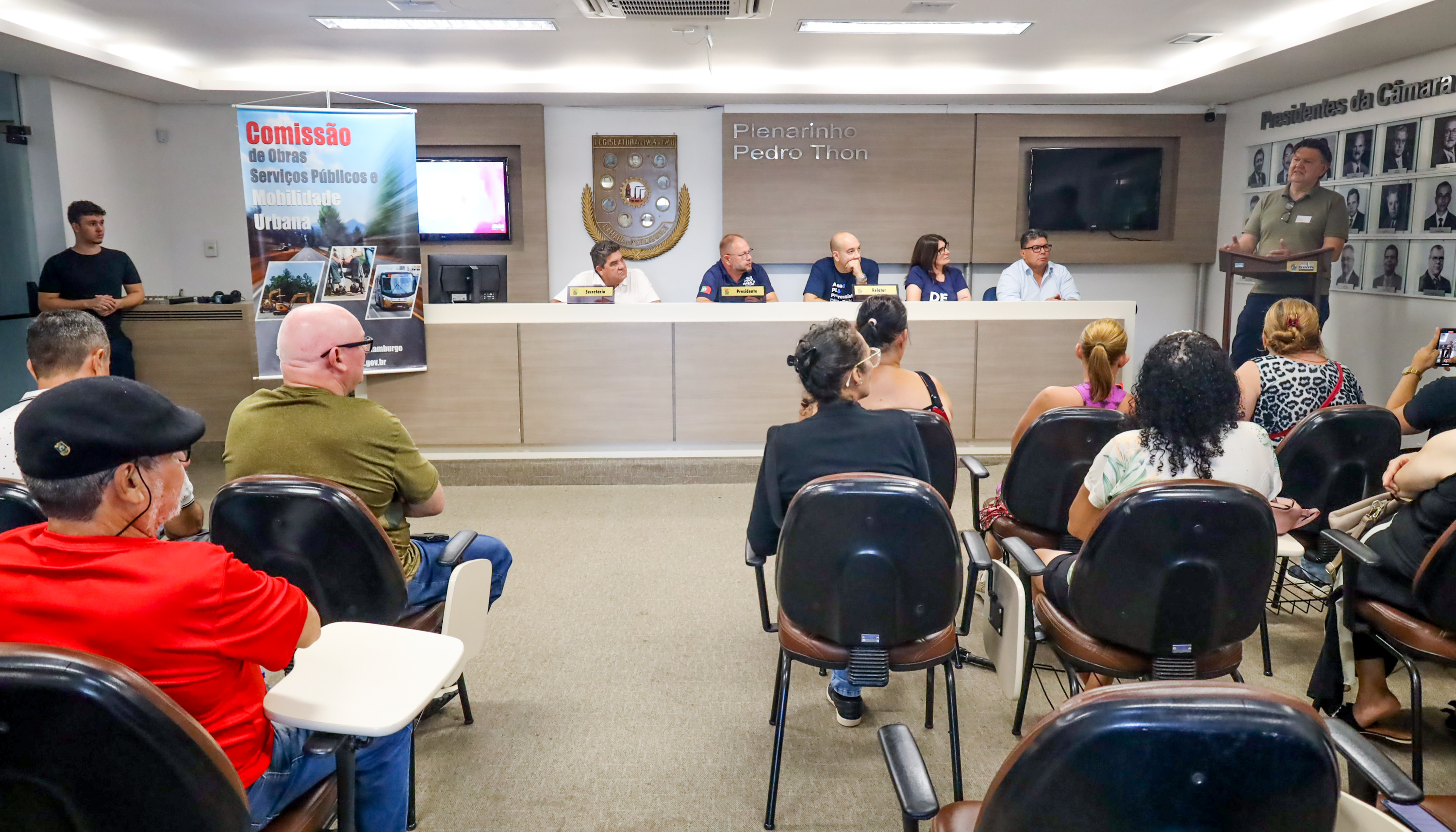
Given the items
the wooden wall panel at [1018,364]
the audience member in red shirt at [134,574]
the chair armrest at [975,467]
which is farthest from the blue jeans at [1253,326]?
the audience member in red shirt at [134,574]

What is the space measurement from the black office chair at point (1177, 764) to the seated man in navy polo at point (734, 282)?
180 inches

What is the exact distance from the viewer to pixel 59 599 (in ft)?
3.94

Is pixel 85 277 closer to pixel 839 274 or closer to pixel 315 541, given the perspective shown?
pixel 839 274

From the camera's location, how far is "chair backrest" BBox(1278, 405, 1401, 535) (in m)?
2.76

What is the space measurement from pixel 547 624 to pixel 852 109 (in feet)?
18.1

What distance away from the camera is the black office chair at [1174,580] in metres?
1.84

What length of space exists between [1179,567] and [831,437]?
0.81m

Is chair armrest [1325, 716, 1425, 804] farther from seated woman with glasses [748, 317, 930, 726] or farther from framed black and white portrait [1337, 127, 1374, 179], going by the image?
framed black and white portrait [1337, 127, 1374, 179]

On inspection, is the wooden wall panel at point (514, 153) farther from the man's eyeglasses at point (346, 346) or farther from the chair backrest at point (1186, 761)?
the chair backrest at point (1186, 761)

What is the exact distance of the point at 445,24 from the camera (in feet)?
17.6

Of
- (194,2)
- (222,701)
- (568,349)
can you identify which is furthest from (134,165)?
(222,701)

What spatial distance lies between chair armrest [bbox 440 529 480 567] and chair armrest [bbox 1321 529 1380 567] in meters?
2.12

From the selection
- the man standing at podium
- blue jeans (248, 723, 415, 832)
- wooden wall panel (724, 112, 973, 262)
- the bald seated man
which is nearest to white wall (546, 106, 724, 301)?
wooden wall panel (724, 112, 973, 262)

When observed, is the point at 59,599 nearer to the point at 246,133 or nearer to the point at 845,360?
the point at 845,360
